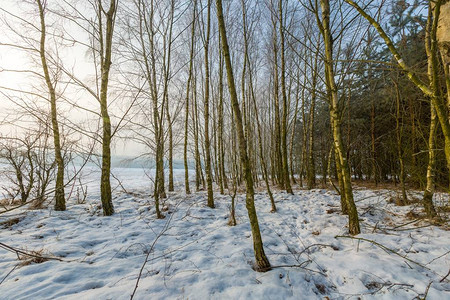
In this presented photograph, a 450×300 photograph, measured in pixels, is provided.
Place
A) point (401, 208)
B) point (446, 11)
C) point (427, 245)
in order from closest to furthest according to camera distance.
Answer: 1. point (427, 245)
2. point (446, 11)
3. point (401, 208)

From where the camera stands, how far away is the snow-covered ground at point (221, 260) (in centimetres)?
207

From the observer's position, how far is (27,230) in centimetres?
389

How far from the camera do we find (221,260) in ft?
9.16

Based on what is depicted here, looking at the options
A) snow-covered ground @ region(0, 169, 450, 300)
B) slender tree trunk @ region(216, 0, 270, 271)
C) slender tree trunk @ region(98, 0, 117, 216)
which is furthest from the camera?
slender tree trunk @ region(98, 0, 117, 216)

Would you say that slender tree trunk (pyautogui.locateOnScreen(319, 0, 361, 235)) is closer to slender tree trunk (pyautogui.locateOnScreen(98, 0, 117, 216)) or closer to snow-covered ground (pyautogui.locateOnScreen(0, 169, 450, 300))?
snow-covered ground (pyautogui.locateOnScreen(0, 169, 450, 300))

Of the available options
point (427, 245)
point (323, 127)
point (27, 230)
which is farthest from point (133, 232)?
point (323, 127)

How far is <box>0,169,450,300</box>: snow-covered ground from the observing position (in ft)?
6.81

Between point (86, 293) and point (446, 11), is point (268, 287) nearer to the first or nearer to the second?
point (86, 293)

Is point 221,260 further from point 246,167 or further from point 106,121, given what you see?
point 106,121

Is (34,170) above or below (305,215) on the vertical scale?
above

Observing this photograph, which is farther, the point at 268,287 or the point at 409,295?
the point at 268,287

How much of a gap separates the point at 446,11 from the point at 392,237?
392 cm

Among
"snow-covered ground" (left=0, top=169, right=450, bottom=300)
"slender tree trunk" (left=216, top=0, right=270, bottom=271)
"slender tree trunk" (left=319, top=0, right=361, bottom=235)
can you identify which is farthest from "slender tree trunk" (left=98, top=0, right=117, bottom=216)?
"slender tree trunk" (left=319, top=0, right=361, bottom=235)

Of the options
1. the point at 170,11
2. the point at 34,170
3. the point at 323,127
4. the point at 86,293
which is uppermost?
the point at 170,11
